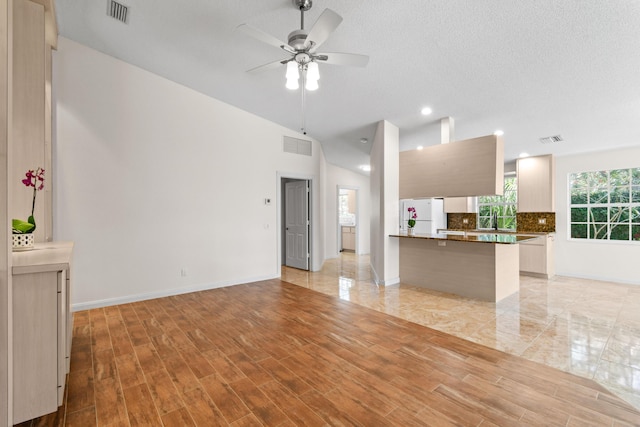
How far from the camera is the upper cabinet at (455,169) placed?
14.2 ft

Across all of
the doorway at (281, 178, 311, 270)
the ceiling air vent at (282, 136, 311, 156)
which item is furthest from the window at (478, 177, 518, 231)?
the ceiling air vent at (282, 136, 311, 156)

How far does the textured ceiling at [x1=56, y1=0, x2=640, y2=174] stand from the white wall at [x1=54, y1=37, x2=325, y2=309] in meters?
0.38

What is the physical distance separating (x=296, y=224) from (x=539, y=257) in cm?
507

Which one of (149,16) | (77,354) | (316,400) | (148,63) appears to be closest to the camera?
(316,400)

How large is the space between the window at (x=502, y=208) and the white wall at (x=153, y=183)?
4937 millimetres

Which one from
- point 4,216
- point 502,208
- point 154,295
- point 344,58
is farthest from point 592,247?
point 4,216

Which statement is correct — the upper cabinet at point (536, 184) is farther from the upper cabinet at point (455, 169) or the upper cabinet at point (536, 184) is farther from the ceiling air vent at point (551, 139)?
the upper cabinet at point (455, 169)

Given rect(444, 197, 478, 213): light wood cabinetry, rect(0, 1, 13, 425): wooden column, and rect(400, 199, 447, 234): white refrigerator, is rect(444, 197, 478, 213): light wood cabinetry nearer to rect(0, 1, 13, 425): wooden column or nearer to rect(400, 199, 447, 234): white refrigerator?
rect(400, 199, 447, 234): white refrigerator

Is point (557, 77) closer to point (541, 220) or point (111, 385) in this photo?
point (541, 220)

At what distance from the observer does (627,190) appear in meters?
5.50

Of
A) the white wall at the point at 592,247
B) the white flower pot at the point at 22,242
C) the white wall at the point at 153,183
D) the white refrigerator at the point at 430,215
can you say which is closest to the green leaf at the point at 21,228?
the white flower pot at the point at 22,242

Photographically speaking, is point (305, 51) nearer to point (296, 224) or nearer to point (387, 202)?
point (387, 202)

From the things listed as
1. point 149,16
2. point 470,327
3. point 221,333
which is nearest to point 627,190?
point 470,327

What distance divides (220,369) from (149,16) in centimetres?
359
